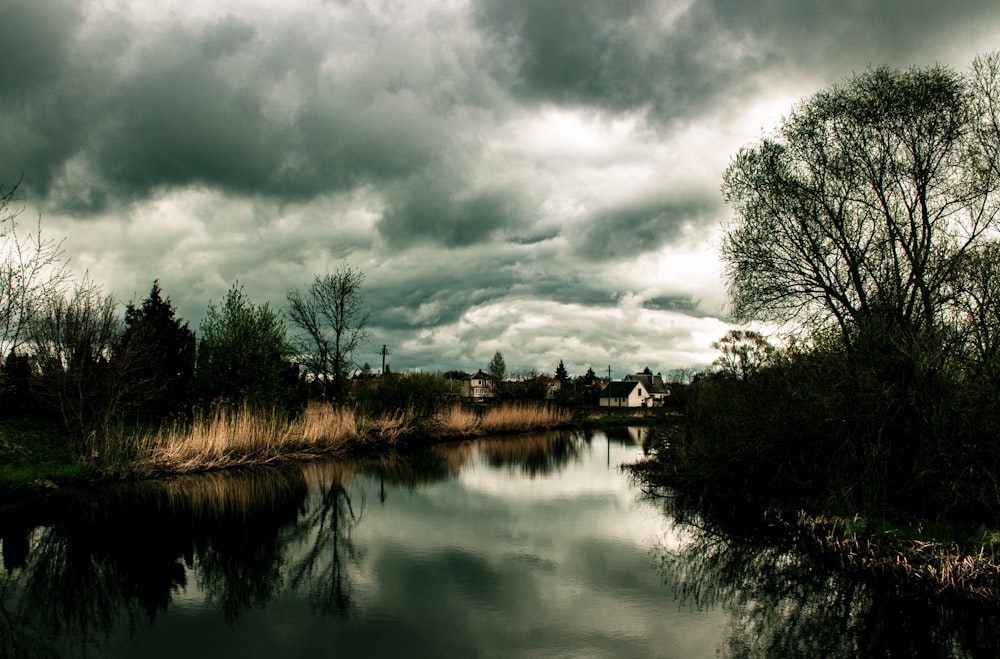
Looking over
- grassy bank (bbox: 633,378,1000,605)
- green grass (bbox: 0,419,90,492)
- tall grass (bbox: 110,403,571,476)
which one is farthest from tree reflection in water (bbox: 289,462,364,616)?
grassy bank (bbox: 633,378,1000,605)

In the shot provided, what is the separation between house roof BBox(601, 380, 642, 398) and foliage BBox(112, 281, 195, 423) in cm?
7531

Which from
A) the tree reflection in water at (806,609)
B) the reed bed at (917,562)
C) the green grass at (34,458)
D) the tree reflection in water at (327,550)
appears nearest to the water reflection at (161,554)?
the tree reflection in water at (327,550)

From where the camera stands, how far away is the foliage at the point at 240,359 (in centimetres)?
2180

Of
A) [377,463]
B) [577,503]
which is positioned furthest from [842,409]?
[377,463]

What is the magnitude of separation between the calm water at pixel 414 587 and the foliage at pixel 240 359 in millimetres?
8294

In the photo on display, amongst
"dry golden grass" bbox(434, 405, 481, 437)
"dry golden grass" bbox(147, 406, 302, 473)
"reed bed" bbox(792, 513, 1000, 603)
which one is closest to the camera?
"reed bed" bbox(792, 513, 1000, 603)

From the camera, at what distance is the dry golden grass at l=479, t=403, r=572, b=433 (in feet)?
111

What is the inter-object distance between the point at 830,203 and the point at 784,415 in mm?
9827

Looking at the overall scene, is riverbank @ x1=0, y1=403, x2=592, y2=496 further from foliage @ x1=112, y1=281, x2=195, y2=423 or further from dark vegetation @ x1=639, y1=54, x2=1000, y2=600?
dark vegetation @ x1=639, y1=54, x2=1000, y2=600

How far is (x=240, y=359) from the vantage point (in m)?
22.1

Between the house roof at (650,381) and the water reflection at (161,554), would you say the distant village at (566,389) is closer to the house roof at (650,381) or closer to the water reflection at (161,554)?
the house roof at (650,381)

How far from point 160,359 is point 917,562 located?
73.4ft

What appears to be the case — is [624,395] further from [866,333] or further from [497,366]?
[866,333]

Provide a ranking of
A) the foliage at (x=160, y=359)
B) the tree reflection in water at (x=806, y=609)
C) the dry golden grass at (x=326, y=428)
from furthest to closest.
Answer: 1. the dry golden grass at (x=326, y=428)
2. the foliage at (x=160, y=359)
3. the tree reflection in water at (x=806, y=609)
